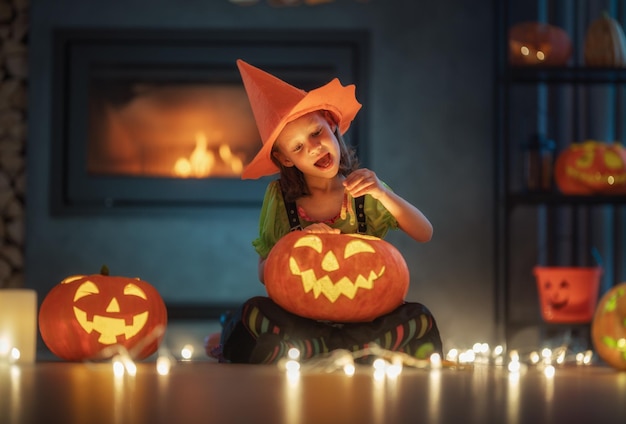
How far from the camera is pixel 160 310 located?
197cm

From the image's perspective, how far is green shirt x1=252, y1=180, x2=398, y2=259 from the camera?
2152 millimetres

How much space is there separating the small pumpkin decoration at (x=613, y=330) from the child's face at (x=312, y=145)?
62cm

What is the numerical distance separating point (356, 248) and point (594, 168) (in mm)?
1878

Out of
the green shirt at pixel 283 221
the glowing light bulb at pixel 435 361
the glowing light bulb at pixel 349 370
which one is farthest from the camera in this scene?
the green shirt at pixel 283 221

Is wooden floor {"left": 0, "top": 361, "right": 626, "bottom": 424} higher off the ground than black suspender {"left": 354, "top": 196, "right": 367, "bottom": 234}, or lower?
lower

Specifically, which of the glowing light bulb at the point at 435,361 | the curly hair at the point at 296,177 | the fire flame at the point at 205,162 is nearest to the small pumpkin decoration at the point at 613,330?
the glowing light bulb at the point at 435,361

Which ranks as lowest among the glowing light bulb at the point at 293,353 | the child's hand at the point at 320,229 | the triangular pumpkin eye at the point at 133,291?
the glowing light bulb at the point at 293,353

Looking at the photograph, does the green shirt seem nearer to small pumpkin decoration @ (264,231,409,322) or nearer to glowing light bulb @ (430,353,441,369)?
small pumpkin decoration @ (264,231,409,322)

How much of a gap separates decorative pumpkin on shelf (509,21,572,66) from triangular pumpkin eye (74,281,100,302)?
7.16 ft

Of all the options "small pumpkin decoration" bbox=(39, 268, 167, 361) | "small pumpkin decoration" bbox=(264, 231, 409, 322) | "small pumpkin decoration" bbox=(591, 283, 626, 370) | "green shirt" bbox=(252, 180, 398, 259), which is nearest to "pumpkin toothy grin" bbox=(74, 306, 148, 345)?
"small pumpkin decoration" bbox=(39, 268, 167, 361)

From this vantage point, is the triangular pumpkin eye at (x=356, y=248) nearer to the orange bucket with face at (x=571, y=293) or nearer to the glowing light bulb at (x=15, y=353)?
the glowing light bulb at (x=15, y=353)

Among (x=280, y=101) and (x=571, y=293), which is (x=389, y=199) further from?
(x=571, y=293)

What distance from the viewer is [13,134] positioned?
3.88 meters

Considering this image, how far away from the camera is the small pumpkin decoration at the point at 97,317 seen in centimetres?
188
